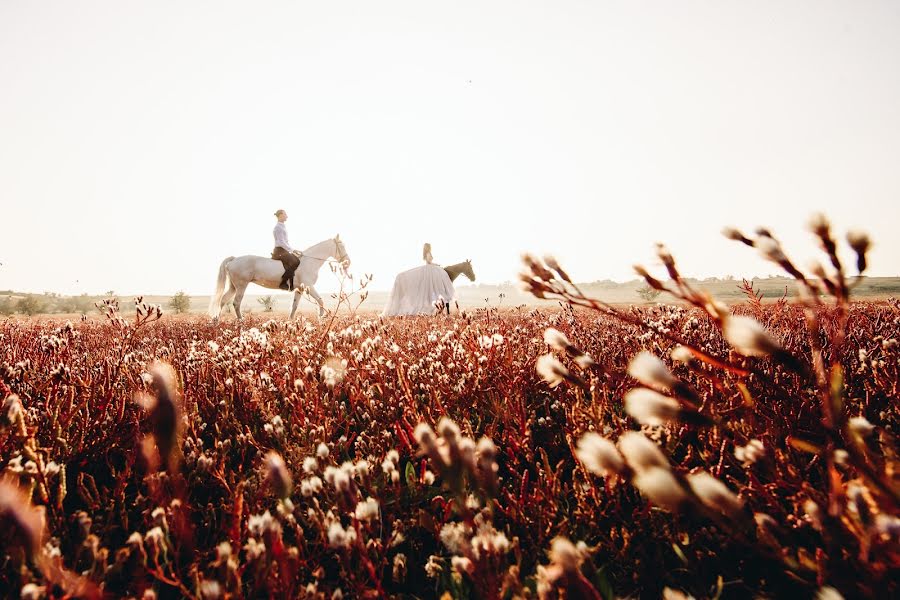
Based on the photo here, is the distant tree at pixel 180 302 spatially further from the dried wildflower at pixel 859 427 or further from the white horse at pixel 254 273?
the dried wildflower at pixel 859 427

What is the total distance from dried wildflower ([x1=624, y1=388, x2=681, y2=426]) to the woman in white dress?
1452cm

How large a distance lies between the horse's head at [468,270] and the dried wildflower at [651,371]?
1597 centimetres

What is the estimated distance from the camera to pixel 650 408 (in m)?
0.71

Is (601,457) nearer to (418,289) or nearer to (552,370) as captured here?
(552,370)

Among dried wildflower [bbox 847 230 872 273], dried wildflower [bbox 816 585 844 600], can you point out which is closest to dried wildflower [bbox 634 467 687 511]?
dried wildflower [bbox 816 585 844 600]

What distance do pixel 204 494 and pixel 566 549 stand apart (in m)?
2.16

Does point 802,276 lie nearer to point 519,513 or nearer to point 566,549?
point 566,549

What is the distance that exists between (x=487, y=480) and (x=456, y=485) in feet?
0.40

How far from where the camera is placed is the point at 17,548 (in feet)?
3.41

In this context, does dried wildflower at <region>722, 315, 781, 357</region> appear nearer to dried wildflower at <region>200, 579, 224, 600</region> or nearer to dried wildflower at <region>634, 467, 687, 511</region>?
dried wildflower at <region>634, 467, 687, 511</region>

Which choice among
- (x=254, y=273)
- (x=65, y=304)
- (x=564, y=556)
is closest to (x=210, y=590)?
(x=564, y=556)

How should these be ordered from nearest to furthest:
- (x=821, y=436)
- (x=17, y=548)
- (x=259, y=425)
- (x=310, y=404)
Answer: (x=17, y=548) < (x=821, y=436) < (x=310, y=404) < (x=259, y=425)

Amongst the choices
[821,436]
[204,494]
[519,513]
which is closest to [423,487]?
[519,513]

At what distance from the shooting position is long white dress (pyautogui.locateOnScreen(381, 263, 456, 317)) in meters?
15.5
